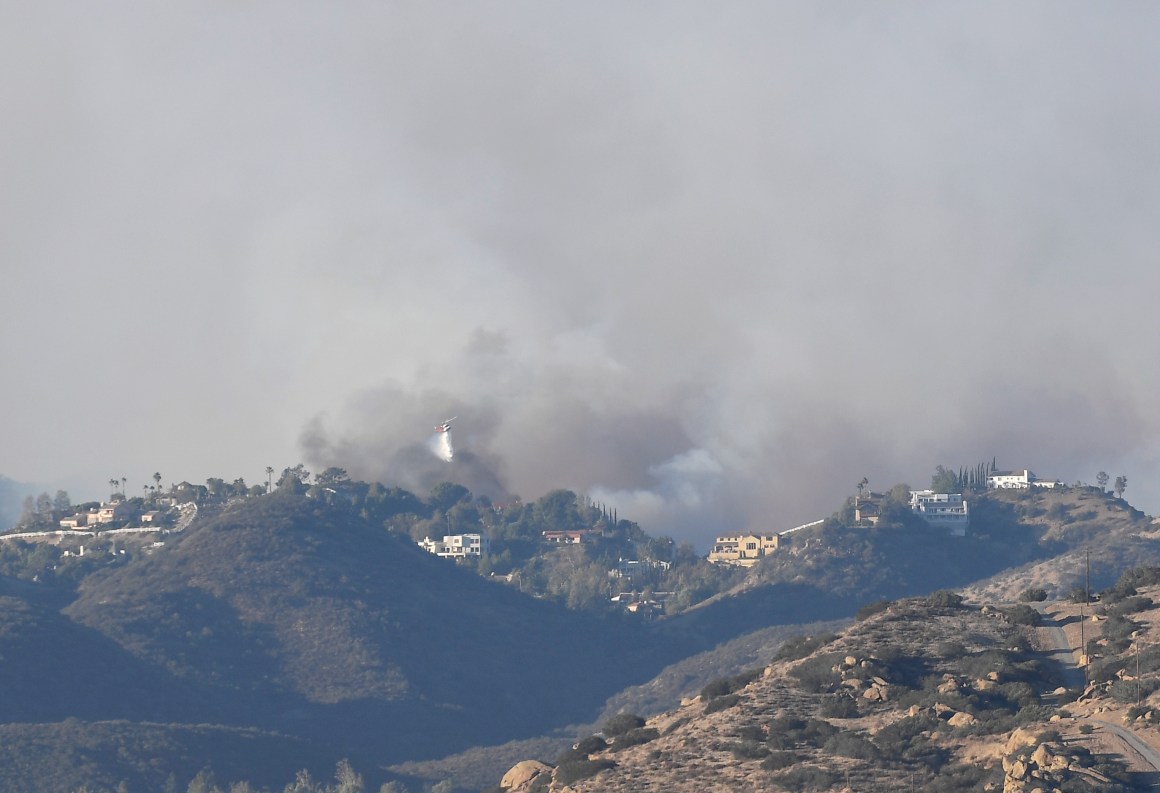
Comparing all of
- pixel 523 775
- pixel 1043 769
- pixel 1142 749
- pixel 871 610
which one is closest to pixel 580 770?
pixel 523 775

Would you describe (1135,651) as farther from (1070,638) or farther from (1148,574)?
(1148,574)

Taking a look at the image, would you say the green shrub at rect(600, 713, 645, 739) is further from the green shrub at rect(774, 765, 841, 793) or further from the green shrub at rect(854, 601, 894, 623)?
the green shrub at rect(774, 765, 841, 793)

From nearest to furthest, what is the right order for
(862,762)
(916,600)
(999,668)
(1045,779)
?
(1045,779)
(862,762)
(999,668)
(916,600)

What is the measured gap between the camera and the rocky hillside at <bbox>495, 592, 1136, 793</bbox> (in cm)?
8556

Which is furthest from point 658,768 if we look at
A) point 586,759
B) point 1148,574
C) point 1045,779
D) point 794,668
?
point 1148,574

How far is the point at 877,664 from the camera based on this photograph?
102m

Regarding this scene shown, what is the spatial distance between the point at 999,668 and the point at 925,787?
1537cm

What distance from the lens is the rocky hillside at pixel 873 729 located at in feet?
281

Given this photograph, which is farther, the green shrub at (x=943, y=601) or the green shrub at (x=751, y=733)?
the green shrub at (x=943, y=601)

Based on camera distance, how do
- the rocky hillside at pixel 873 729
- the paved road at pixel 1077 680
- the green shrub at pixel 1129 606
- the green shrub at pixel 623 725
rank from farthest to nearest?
the green shrub at pixel 1129 606 → the green shrub at pixel 623 725 → the rocky hillside at pixel 873 729 → the paved road at pixel 1077 680

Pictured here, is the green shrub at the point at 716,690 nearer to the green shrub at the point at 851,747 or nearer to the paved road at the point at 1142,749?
the green shrub at the point at 851,747

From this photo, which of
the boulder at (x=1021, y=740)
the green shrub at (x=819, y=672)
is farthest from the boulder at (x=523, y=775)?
the boulder at (x=1021, y=740)

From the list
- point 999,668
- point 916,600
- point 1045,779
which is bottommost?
point 1045,779

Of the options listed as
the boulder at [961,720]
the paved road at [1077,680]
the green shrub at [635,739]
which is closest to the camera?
the paved road at [1077,680]
